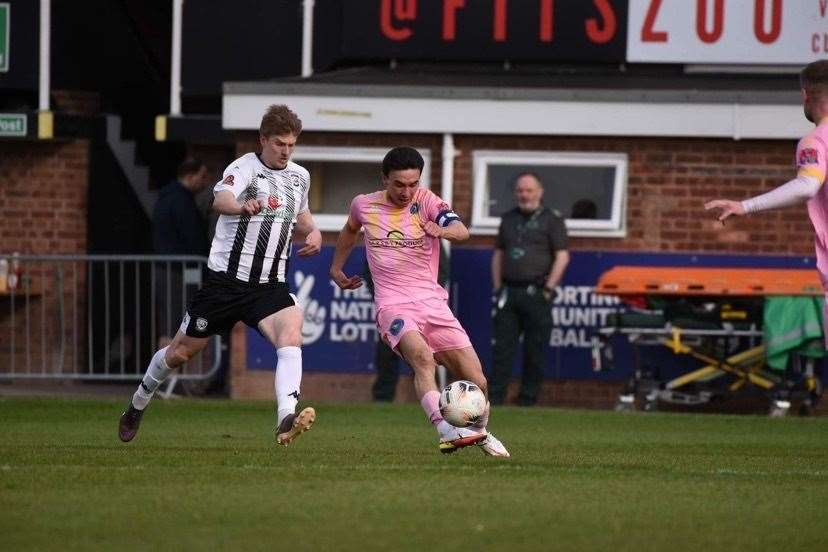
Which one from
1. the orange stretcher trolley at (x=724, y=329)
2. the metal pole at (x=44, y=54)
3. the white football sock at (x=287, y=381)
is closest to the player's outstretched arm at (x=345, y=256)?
the white football sock at (x=287, y=381)

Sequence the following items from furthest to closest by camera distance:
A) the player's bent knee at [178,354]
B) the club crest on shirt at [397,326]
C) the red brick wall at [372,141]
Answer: the red brick wall at [372,141] < the player's bent knee at [178,354] < the club crest on shirt at [397,326]

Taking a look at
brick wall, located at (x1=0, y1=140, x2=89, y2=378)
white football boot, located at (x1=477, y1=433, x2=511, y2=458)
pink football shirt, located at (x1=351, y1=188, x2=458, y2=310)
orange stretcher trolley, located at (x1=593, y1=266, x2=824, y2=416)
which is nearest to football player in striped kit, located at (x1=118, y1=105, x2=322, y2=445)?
pink football shirt, located at (x1=351, y1=188, x2=458, y2=310)

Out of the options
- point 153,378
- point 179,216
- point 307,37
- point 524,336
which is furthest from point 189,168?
point 153,378

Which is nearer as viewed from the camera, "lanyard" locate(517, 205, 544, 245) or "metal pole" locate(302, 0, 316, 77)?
"lanyard" locate(517, 205, 544, 245)

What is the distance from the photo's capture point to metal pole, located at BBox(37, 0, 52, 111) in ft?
61.7

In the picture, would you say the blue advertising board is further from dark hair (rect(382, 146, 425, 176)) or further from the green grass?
dark hair (rect(382, 146, 425, 176))

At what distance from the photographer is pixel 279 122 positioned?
10.4 meters

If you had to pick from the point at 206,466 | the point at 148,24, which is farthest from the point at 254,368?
the point at 206,466

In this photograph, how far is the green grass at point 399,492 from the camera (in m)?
7.02

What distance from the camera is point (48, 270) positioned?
1927 cm

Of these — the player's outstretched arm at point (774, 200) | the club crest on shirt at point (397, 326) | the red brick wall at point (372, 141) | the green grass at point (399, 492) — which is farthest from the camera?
the red brick wall at point (372, 141)

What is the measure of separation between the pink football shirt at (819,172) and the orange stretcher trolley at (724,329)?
7500 mm

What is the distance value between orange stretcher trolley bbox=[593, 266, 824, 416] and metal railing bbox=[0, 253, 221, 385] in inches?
166

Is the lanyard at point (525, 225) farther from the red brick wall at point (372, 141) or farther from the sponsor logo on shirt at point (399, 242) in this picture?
the sponsor logo on shirt at point (399, 242)
